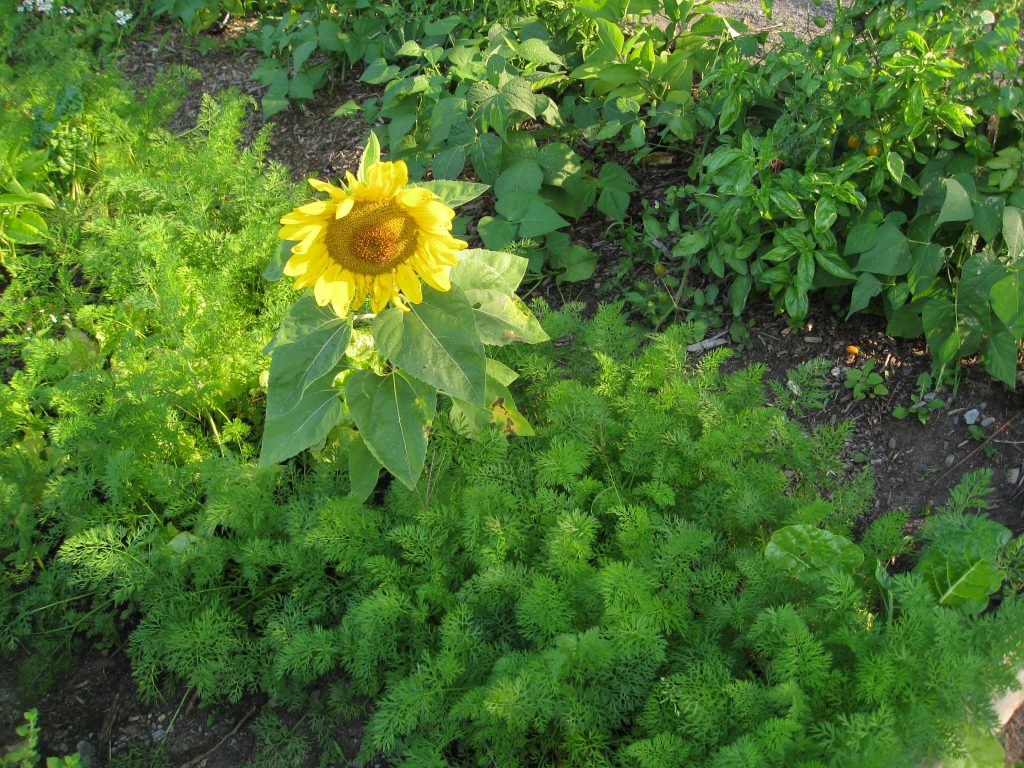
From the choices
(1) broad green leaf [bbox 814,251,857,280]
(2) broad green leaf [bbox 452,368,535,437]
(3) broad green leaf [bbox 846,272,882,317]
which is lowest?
(2) broad green leaf [bbox 452,368,535,437]

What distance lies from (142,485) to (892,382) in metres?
2.75

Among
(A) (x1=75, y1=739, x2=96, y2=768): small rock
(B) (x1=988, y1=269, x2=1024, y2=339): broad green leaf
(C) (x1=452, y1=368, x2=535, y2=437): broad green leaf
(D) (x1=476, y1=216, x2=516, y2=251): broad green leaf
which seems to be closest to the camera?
(A) (x1=75, y1=739, x2=96, y2=768): small rock

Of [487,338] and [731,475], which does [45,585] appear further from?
[731,475]

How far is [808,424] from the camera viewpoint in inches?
117

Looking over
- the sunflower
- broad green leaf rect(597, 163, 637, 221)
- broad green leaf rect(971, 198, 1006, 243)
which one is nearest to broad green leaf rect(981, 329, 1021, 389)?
broad green leaf rect(971, 198, 1006, 243)

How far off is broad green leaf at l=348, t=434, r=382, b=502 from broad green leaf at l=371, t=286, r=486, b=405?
0.36m

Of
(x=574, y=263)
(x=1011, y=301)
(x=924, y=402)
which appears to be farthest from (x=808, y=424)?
(x=574, y=263)

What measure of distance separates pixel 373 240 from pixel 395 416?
56cm

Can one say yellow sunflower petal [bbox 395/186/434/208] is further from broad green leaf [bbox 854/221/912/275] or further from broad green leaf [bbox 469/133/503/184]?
broad green leaf [bbox 854/221/912/275]

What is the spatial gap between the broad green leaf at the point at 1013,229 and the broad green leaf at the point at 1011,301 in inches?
3.9

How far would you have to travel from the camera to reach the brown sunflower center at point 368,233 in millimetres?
1986

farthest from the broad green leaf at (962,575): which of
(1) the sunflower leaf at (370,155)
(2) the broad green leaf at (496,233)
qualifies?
(2) the broad green leaf at (496,233)

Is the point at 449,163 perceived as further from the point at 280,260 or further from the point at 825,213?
the point at 825,213

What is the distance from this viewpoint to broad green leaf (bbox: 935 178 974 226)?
8.75 feet
